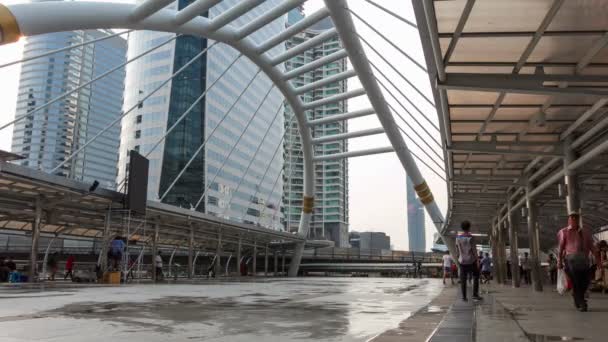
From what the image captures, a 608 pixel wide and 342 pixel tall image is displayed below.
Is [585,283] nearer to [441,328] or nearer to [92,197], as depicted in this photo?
[441,328]

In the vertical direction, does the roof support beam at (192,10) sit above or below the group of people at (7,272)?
above

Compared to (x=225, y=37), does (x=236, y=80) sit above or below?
above

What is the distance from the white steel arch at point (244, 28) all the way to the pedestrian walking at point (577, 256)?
457 inches

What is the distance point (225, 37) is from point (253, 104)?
235 feet

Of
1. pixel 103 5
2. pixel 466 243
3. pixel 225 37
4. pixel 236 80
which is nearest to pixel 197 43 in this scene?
pixel 236 80

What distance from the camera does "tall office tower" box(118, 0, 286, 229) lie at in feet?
251

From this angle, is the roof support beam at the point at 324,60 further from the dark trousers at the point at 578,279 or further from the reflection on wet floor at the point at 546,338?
the reflection on wet floor at the point at 546,338

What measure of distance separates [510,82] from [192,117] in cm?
7340

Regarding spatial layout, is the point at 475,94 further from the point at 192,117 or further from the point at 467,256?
the point at 192,117

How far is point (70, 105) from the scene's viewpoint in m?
78.8

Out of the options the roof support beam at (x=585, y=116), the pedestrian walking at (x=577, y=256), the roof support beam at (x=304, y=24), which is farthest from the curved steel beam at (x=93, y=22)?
the roof support beam at (x=585, y=116)

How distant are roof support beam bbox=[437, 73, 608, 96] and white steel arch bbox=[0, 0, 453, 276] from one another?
9390 millimetres

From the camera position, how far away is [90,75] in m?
70.9

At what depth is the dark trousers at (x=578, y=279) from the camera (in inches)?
288
